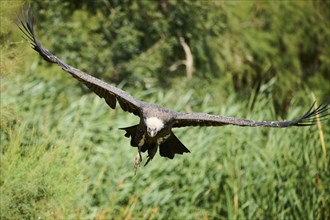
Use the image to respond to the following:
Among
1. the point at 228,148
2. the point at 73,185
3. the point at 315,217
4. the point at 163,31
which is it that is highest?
the point at 163,31

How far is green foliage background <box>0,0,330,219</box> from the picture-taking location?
806cm

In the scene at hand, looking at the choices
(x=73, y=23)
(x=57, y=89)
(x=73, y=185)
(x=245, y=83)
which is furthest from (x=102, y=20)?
(x=73, y=185)

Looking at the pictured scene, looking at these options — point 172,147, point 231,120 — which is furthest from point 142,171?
point 231,120

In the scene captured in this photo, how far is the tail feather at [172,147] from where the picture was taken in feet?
23.4

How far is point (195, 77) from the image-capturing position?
1504 cm

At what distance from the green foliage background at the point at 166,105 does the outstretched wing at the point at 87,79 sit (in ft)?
3.63

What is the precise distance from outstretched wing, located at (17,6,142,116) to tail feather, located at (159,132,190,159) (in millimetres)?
446

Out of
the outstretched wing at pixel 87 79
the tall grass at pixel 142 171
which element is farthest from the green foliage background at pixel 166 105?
the outstretched wing at pixel 87 79

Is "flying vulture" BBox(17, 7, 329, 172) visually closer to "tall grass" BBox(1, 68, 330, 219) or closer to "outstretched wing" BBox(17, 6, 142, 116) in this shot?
"outstretched wing" BBox(17, 6, 142, 116)

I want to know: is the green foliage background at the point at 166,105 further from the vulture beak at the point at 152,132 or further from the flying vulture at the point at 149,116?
the vulture beak at the point at 152,132

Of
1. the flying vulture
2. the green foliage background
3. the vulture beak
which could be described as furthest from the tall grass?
the vulture beak

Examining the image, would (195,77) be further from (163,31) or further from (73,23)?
(73,23)

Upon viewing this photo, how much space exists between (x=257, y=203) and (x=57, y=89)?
4.20m

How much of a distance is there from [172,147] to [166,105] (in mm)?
4447
